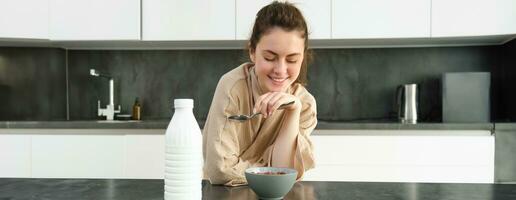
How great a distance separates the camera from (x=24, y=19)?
2.37 meters

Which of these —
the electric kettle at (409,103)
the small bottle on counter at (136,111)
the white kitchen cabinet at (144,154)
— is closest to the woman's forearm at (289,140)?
the white kitchen cabinet at (144,154)

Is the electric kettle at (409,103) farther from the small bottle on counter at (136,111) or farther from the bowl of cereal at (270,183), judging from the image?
the bowl of cereal at (270,183)

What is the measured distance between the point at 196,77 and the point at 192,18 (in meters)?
0.51

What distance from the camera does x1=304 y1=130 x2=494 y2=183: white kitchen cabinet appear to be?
2.10 m

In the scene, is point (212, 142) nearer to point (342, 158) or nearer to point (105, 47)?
point (342, 158)

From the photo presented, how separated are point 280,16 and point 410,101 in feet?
5.18

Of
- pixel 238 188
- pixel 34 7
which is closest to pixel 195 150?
pixel 238 188

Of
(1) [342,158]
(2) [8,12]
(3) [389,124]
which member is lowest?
(1) [342,158]

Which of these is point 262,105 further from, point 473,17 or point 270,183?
point 473,17

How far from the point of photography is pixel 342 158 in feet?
7.04

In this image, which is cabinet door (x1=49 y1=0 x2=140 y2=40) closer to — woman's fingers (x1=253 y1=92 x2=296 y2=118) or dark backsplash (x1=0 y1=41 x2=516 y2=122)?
dark backsplash (x1=0 y1=41 x2=516 y2=122)

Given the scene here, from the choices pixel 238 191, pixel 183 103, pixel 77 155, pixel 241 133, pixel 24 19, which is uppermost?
pixel 24 19

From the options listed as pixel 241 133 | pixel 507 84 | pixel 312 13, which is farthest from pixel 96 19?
pixel 507 84

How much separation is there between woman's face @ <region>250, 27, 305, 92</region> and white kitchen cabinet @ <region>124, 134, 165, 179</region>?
47.9 inches
